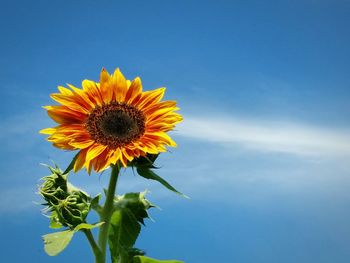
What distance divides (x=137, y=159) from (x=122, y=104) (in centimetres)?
47

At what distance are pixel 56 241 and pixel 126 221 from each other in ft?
1.91

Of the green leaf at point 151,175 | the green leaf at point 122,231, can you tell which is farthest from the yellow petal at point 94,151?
the green leaf at point 122,231

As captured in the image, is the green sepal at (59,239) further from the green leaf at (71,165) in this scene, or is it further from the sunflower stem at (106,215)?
the green leaf at (71,165)

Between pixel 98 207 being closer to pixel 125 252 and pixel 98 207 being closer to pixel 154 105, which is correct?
pixel 125 252

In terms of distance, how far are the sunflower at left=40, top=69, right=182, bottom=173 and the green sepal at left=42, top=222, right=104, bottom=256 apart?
0.33 meters

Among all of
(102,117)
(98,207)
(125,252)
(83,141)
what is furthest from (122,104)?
(125,252)

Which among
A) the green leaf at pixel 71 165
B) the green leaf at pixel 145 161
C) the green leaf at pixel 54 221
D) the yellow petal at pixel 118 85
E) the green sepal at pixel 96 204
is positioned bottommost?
the green leaf at pixel 54 221

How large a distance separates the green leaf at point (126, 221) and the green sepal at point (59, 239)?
1.13 ft

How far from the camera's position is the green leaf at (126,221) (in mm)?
3400

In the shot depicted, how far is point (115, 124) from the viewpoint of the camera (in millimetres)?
3369

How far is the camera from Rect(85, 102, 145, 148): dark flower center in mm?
3266

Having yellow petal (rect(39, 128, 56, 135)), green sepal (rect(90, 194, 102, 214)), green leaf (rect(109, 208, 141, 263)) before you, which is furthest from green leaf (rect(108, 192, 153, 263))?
yellow petal (rect(39, 128, 56, 135))

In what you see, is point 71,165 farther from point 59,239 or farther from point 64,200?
point 59,239

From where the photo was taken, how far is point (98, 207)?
3252 mm
